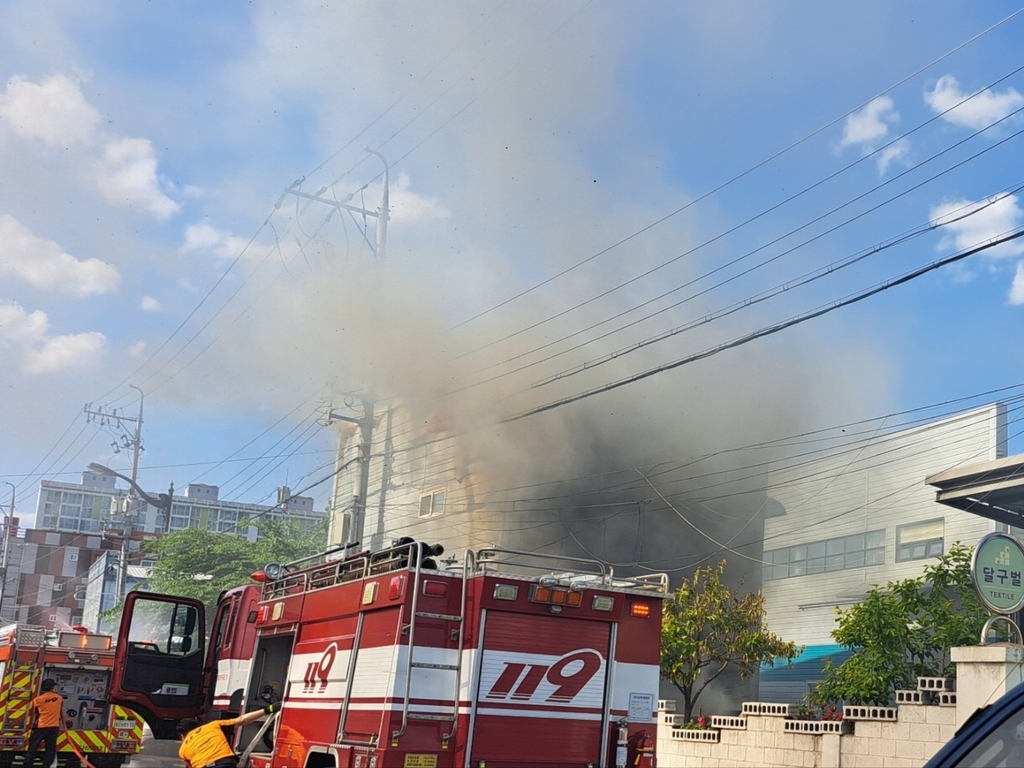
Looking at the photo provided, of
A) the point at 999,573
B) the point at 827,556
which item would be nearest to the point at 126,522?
the point at 827,556

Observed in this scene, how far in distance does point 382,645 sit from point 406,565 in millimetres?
616

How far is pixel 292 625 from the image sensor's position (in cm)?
984

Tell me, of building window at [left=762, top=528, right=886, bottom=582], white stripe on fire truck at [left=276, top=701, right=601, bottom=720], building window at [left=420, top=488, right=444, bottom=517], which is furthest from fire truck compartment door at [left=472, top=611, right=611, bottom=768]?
building window at [left=420, top=488, right=444, bottom=517]

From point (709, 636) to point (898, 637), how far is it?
5.24 metres

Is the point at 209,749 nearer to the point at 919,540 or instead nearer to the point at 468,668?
the point at 468,668

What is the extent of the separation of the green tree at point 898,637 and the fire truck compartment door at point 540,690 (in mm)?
9203

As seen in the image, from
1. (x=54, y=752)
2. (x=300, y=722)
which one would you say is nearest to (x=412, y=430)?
(x=54, y=752)

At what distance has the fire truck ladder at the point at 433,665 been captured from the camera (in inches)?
298

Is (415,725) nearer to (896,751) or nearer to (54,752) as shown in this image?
(896,751)

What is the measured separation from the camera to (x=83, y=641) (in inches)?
624

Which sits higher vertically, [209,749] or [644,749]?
[644,749]

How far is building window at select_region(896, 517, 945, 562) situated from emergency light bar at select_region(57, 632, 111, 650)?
56.1 ft

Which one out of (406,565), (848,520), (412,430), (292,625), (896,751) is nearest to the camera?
(406,565)

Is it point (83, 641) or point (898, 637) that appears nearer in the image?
point (83, 641)
